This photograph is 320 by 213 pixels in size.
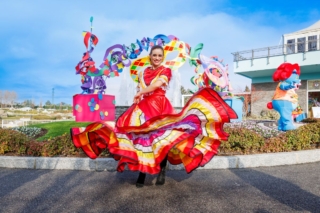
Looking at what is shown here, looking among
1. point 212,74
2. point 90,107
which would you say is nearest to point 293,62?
point 212,74

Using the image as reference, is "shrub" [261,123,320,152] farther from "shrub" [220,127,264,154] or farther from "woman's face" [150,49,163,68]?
"woman's face" [150,49,163,68]

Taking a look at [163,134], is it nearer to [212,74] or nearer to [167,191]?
[167,191]

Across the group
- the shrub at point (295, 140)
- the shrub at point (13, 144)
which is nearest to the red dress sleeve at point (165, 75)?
the shrub at point (295, 140)

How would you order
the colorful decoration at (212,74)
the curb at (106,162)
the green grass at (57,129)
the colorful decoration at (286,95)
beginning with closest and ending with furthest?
1. the curb at (106,162)
2. the green grass at (57,129)
3. the colorful decoration at (286,95)
4. the colorful decoration at (212,74)

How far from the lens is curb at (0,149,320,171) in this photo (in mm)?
4477

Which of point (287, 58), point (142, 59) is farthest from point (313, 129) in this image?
point (287, 58)

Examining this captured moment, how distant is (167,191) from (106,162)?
1.60m

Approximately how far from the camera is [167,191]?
3.25m

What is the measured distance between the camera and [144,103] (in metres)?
3.29

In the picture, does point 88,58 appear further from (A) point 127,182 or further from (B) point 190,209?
(B) point 190,209

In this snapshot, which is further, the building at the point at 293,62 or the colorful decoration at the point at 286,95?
the building at the point at 293,62

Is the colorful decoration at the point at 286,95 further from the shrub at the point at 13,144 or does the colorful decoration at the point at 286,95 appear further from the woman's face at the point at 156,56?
the shrub at the point at 13,144

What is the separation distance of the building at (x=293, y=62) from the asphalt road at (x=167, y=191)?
17.3 metres

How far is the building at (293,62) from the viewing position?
64.4 ft
